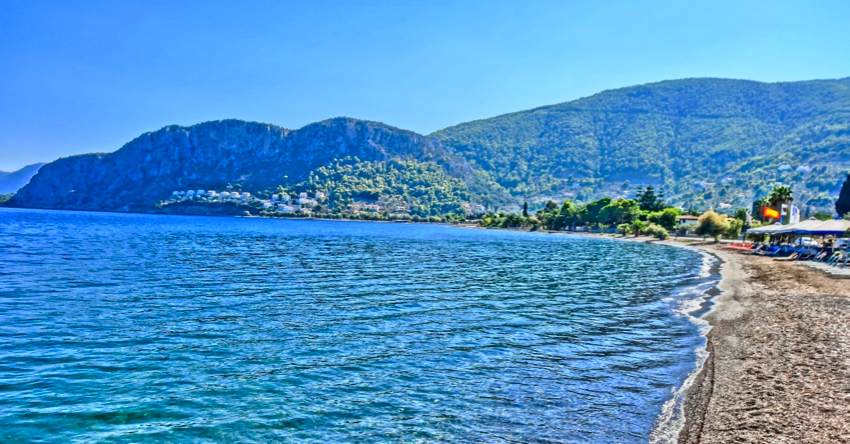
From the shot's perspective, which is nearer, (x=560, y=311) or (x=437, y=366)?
(x=437, y=366)

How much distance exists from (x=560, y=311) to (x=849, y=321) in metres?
9.96

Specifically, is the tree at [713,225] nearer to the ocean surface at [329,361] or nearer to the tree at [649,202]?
the tree at [649,202]

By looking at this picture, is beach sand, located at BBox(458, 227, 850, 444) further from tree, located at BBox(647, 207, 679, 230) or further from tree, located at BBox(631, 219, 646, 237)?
tree, located at BBox(647, 207, 679, 230)

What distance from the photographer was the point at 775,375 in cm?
1209

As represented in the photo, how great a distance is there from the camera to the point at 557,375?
498 inches

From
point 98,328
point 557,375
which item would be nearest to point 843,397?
point 557,375

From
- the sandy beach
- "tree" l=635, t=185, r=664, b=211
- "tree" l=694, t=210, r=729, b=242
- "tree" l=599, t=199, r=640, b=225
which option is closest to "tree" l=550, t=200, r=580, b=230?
"tree" l=599, t=199, r=640, b=225

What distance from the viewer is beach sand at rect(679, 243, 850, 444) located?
29.3ft

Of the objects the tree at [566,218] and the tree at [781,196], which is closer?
the tree at [781,196]

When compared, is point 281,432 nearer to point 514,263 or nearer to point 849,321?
point 849,321

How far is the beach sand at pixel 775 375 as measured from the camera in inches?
352

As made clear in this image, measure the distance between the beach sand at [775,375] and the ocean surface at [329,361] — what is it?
87 centimetres

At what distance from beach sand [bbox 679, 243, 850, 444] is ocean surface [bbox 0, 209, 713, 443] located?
0.87 metres

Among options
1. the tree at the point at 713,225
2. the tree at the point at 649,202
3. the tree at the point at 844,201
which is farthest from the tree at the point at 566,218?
the tree at the point at 713,225
